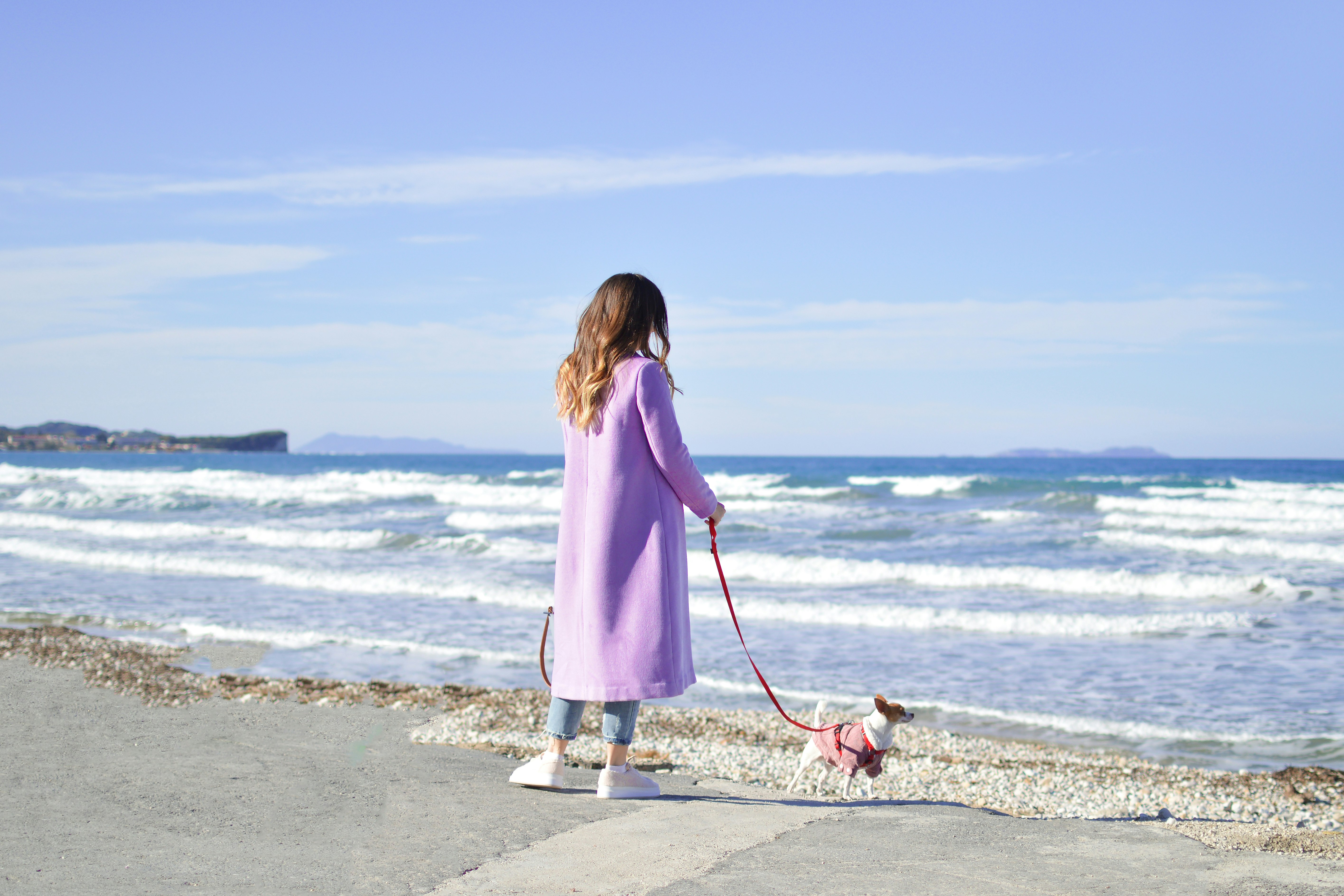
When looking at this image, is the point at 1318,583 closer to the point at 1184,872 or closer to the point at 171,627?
the point at 1184,872

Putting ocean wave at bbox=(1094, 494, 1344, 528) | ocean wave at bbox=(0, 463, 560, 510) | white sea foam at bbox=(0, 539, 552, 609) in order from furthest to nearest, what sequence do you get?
ocean wave at bbox=(0, 463, 560, 510), ocean wave at bbox=(1094, 494, 1344, 528), white sea foam at bbox=(0, 539, 552, 609)

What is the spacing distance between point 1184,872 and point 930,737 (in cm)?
345

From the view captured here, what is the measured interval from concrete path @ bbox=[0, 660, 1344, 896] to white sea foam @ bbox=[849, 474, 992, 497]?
27062mm

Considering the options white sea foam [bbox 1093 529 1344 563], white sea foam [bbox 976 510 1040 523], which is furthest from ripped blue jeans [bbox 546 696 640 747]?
white sea foam [bbox 976 510 1040 523]

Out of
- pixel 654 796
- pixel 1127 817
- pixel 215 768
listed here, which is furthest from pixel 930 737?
pixel 215 768

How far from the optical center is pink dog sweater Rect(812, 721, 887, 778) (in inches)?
167

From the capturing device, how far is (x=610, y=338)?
3.47 meters

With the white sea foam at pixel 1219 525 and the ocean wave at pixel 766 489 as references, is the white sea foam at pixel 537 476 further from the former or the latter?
the white sea foam at pixel 1219 525

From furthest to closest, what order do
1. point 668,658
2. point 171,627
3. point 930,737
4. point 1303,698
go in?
point 171,627, point 1303,698, point 930,737, point 668,658

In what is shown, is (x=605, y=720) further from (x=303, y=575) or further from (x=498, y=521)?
(x=498, y=521)

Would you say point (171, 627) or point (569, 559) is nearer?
point (569, 559)

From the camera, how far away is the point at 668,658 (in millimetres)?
3436

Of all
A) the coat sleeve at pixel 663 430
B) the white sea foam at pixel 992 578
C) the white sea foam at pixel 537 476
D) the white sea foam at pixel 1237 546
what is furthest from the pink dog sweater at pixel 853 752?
the white sea foam at pixel 537 476

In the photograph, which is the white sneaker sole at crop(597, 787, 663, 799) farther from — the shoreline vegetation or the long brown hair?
the long brown hair
